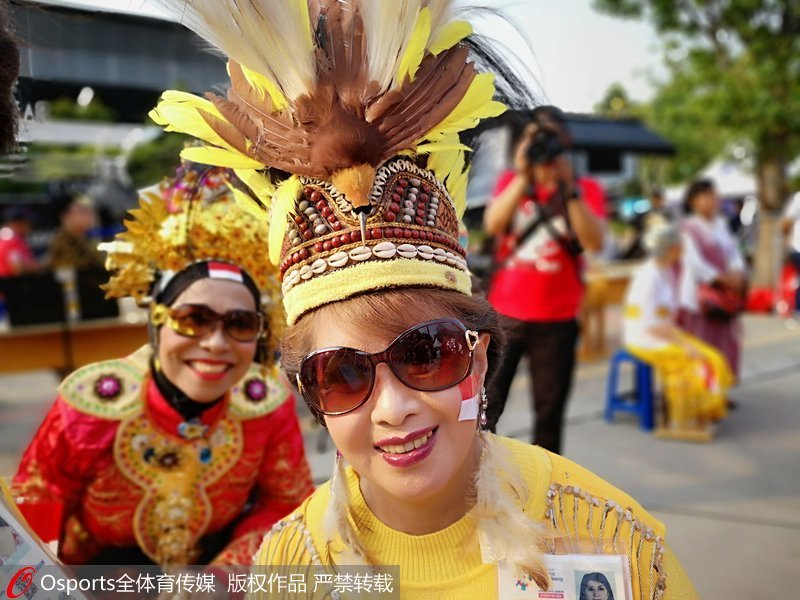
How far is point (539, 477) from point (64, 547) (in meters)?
1.54


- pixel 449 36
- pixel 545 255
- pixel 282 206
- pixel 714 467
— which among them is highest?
pixel 449 36

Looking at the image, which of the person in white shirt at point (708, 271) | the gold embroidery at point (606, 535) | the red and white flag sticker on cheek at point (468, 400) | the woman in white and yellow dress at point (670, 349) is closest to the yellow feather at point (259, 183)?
the red and white flag sticker on cheek at point (468, 400)

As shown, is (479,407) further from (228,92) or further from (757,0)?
(757,0)

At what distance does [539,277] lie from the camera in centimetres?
383

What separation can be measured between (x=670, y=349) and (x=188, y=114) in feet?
14.8

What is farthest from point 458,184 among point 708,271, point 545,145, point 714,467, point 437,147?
point 708,271

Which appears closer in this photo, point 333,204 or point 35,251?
point 333,204

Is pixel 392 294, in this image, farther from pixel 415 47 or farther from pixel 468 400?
pixel 415 47

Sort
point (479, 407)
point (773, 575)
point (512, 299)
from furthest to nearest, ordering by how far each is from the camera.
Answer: point (512, 299) < point (773, 575) < point (479, 407)

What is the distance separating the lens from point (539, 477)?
1.49m

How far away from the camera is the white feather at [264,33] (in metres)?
1.32

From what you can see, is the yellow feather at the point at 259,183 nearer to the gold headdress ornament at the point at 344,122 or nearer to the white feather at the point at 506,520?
the gold headdress ornament at the point at 344,122

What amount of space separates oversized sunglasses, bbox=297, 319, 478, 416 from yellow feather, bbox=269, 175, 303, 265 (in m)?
0.25

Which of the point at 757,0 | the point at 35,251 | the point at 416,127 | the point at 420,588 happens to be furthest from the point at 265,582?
the point at 35,251
